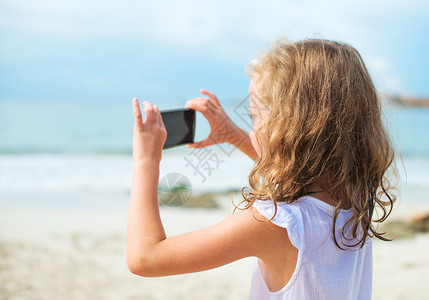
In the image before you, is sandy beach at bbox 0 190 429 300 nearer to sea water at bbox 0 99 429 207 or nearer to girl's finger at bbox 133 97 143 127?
sea water at bbox 0 99 429 207

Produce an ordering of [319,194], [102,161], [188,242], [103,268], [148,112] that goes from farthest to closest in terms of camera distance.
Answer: [102,161] → [103,268] → [148,112] → [319,194] → [188,242]

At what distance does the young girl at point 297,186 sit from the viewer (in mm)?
1048

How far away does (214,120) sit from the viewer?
170 cm

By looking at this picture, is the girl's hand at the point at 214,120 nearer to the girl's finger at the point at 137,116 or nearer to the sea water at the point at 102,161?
the sea water at the point at 102,161

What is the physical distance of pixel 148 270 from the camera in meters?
1.07

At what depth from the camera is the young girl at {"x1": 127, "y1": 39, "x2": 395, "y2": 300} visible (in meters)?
1.05

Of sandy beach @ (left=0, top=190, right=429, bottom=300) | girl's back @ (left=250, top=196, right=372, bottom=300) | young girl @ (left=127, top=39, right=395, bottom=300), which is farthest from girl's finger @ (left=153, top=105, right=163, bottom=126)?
sandy beach @ (left=0, top=190, right=429, bottom=300)

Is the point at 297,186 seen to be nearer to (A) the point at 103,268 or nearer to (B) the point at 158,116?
(B) the point at 158,116

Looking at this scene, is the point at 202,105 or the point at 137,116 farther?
Result: the point at 202,105

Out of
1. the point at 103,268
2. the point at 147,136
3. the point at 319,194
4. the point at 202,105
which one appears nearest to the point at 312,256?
the point at 319,194

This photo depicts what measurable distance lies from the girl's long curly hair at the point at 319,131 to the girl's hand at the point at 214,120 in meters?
0.48

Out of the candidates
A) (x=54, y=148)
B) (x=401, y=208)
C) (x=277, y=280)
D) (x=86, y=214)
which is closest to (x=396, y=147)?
(x=277, y=280)

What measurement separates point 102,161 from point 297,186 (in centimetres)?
1231

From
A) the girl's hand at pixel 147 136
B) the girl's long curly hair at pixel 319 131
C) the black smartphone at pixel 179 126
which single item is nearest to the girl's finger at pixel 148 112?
the girl's hand at pixel 147 136
